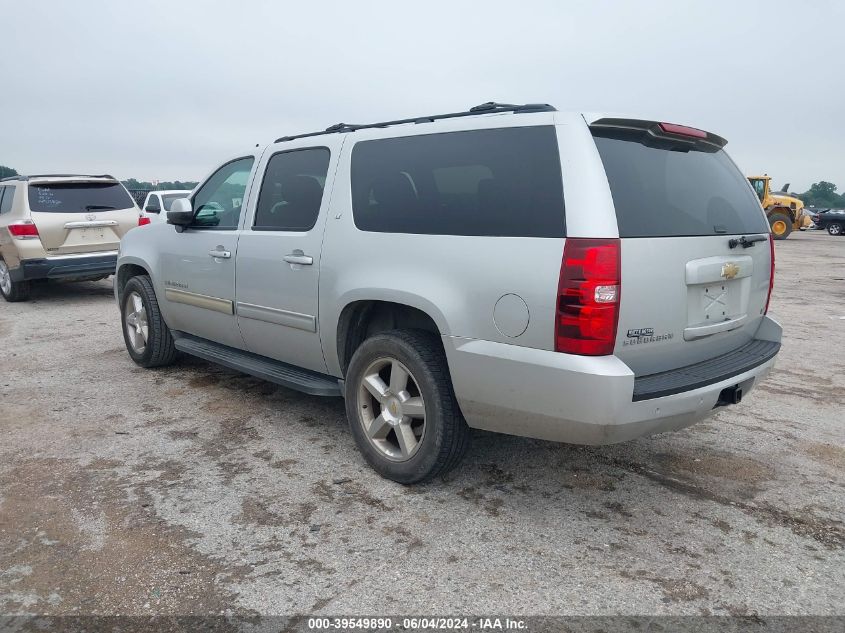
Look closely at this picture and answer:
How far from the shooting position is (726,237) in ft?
10.8

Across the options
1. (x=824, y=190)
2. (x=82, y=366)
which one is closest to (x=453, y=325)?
(x=82, y=366)

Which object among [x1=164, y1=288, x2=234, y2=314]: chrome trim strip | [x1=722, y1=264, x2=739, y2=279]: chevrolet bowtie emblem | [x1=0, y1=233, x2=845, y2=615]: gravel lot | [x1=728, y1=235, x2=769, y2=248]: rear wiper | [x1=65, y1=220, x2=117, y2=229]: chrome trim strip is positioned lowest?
[x1=0, y1=233, x2=845, y2=615]: gravel lot

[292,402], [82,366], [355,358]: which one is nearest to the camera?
[355,358]

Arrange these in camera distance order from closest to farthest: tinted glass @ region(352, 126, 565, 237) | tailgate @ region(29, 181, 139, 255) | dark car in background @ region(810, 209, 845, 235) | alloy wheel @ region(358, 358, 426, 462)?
tinted glass @ region(352, 126, 565, 237) < alloy wheel @ region(358, 358, 426, 462) < tailgate @ region(29, 181, 139, 255) < dark car in background @ region(810, 209, 845, 235)

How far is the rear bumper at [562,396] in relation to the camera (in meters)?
2.78

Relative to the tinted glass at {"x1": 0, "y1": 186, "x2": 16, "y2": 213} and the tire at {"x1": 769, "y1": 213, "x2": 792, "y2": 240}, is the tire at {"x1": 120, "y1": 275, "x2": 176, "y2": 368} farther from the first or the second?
the tire at {"x1": 769, "y1": 213, "x2": 792, "y2": 240}

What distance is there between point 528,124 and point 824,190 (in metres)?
96.3

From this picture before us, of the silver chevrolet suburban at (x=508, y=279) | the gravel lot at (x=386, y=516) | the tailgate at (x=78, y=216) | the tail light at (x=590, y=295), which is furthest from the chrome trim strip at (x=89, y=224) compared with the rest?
the tail light at (x=590, y=295)

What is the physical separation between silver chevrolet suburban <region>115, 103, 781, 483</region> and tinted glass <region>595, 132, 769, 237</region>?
0.4 inches

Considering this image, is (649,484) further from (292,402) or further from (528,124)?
(292,402)

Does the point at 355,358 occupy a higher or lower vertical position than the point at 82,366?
higher

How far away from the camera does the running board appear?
4078mm

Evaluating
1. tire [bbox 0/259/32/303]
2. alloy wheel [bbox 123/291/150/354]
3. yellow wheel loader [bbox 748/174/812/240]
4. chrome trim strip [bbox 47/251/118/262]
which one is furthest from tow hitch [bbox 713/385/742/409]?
yellow wheel loader [bbox 748/174/812/240]

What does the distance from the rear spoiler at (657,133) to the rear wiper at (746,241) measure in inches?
20.7
